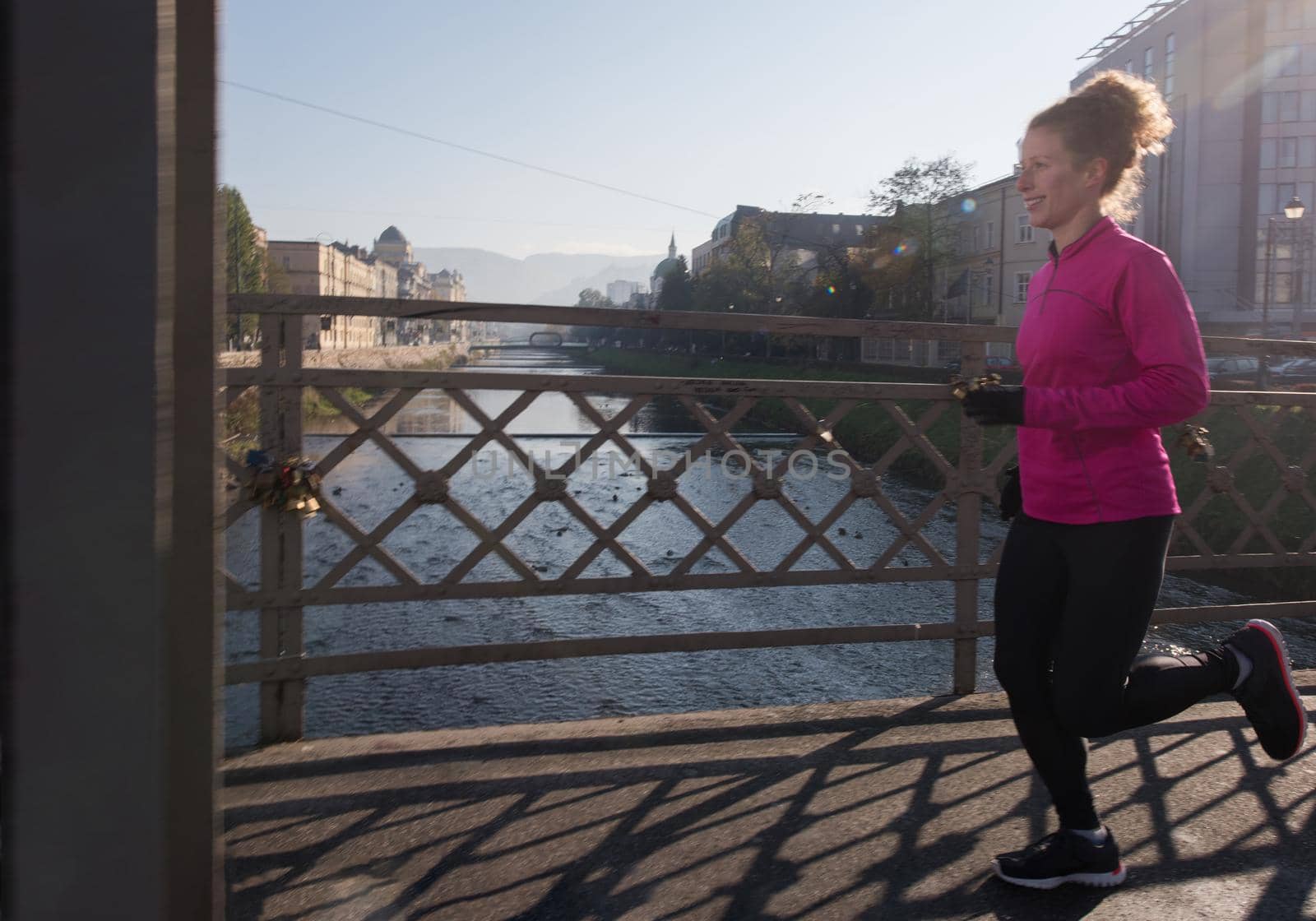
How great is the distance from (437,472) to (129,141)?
236 centimetres

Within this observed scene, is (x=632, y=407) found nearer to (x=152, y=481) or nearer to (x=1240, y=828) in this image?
(x=1240, y=828)

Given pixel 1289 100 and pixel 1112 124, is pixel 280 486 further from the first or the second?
pixel 1289 100

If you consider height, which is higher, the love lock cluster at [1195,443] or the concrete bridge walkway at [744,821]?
the love lock cluster at [1195,443]

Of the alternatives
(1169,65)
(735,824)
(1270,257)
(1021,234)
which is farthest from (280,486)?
(1169,65)

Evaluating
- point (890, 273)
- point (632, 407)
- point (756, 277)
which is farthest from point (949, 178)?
point (632, 407)

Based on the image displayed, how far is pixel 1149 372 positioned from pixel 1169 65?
58852 millimetres

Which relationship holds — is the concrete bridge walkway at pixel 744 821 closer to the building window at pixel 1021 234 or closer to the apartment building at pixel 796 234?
the apartment building at pixel 796 234

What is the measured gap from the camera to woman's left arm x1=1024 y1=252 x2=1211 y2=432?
7.31 ft

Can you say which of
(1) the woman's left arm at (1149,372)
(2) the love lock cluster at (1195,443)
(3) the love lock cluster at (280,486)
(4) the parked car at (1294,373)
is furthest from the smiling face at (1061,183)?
(4) the parked car at (1294,373)

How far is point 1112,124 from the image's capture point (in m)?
2.42

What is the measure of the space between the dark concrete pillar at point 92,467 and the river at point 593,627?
2.26 metres

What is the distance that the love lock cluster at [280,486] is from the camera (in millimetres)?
3322

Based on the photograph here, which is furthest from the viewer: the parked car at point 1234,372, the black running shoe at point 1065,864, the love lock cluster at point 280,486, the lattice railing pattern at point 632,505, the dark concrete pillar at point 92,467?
the parked car at point 1234,372

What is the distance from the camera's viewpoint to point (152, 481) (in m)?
1.30
